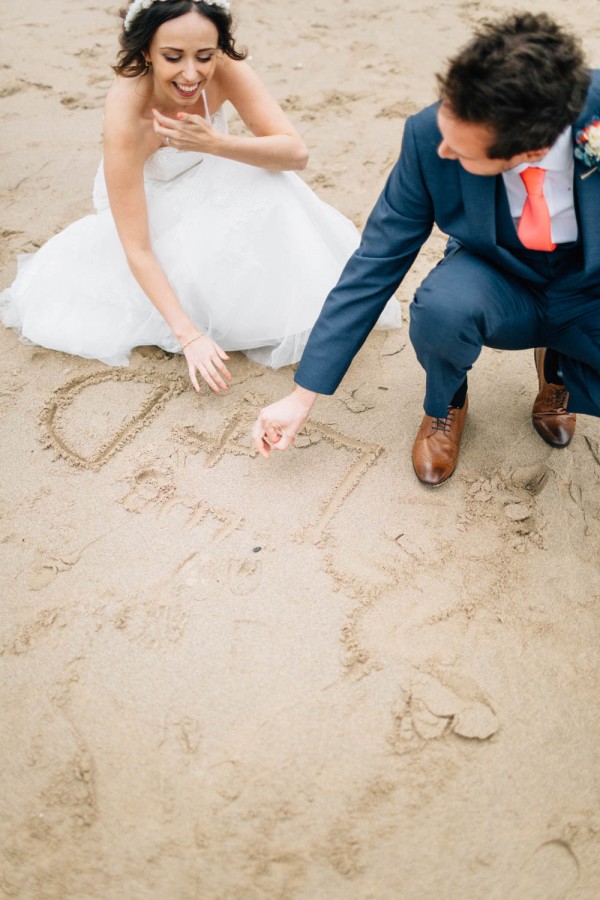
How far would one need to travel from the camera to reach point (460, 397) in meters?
2.17

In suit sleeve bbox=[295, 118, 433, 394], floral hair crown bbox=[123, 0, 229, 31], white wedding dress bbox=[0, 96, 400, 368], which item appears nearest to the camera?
suit sleeve bbox=[295, 118, 433, 394]

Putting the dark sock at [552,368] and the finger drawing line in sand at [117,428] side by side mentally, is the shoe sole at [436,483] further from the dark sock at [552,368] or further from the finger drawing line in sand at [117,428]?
the finger drawing line in sand at [117,428]

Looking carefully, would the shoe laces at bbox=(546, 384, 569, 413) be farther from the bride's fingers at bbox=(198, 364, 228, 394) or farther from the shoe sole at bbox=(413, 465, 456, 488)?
the bride's fingers at bbox=(198, 364, 228, 394)

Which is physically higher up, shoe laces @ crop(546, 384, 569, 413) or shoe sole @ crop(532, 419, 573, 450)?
shoe laces @ crop(546, 384, 569, 413)

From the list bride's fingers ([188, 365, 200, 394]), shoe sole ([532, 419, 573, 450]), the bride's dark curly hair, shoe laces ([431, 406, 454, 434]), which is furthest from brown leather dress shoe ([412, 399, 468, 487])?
the bride's dark curly hair

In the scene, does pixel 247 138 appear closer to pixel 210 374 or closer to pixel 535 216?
pixel 210 374

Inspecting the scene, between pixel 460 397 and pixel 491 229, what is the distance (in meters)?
0.59

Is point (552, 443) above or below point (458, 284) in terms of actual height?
below

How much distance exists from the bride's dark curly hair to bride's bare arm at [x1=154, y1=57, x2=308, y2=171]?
15 centimetres

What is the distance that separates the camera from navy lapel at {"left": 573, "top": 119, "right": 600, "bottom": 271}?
1607mm

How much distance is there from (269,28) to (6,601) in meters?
4.09

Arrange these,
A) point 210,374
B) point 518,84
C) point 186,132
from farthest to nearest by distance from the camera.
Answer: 1. point 210,374
2. point 186,132
3. point 518,84

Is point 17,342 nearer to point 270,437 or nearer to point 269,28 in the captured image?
point 270,437

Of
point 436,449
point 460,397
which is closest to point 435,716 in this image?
point 436,449
